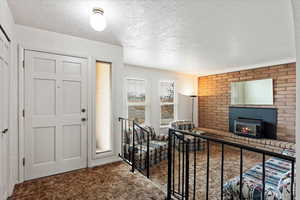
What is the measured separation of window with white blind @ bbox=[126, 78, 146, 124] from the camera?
482 centimetres

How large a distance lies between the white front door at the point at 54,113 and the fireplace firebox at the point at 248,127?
424 cm

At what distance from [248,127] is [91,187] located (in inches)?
170

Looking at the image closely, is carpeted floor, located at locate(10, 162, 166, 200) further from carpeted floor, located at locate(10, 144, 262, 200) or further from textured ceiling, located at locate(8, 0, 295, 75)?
textured ceiling, located at locate(8, 0, 295, 75)

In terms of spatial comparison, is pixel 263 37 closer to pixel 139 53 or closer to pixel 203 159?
pixel 139 53

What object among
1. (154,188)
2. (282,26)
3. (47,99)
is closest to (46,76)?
(47,99)

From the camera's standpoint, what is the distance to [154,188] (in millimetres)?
2219

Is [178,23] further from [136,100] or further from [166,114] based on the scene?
[166,114]

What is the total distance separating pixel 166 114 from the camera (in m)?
5.60

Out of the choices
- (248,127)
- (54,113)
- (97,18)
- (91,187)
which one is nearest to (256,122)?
(248,127)

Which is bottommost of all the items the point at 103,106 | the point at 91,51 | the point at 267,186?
the point at 267,186

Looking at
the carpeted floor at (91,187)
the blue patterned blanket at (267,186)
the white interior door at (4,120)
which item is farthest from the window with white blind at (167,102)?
the white interior door at (4,120)

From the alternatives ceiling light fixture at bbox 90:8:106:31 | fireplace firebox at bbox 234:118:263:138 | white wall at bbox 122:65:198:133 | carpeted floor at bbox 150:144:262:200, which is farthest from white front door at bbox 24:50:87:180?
fireplace firebox at bbox 234:118:263:138

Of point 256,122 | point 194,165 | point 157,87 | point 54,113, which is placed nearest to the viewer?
point 194,165

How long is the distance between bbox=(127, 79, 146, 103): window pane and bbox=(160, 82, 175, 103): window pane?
73cm
